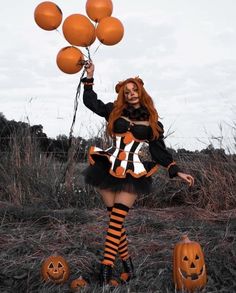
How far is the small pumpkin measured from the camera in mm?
3893

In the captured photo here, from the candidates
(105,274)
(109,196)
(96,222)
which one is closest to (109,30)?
(109,196)

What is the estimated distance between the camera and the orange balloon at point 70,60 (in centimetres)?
409

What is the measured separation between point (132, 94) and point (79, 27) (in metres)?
0.70

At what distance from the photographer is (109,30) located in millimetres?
4141

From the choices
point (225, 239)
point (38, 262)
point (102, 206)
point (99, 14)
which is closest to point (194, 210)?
point (102, 206)

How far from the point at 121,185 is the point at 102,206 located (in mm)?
3285

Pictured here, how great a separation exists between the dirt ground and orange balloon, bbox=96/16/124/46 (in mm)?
1998

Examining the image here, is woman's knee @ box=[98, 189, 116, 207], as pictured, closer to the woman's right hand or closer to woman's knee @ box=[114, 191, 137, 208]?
woman's knee @ box=[114, 191, 137, 208]

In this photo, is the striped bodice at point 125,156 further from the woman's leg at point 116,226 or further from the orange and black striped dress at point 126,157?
the woman's leg at point 116,226

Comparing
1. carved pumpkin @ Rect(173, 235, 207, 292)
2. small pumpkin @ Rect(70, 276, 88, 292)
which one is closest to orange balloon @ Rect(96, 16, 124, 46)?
carved pumpkin @ Rect(173, 235, 207, 292)

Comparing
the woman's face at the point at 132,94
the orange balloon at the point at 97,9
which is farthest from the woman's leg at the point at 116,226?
the orange balloon at the point at 97,9

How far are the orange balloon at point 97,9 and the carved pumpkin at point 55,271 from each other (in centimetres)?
206

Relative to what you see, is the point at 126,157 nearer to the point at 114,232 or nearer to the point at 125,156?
the point at 125,156

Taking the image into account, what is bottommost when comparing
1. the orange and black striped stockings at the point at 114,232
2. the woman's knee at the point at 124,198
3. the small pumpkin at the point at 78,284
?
the small pumpkin at the point at 78,284
